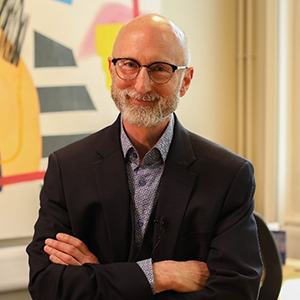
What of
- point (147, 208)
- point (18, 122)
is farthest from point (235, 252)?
point (18, 122)

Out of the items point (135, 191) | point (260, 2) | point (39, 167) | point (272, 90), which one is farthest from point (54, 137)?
point (260, 2)

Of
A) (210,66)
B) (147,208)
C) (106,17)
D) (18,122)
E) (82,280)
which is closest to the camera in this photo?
(82,280)

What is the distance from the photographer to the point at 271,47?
3.03 meters

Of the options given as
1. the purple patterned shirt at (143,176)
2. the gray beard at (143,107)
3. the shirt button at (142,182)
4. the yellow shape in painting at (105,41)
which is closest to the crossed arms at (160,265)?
the purple patterned shirt at (143,176)

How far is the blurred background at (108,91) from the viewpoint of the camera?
238cm

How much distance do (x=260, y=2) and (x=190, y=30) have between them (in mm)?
474

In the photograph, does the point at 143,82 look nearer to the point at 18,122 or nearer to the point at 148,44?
the point at 148,44

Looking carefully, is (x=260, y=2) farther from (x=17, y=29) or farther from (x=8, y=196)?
(x=8, y=196)

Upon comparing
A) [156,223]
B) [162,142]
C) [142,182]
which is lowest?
[156,223]

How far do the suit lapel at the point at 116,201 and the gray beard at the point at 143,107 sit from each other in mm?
142

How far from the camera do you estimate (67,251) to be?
1565 mm

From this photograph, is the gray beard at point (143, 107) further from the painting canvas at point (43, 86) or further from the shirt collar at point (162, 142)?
the painting canvas at point (43, 86)

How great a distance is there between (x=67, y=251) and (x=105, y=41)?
1.33 metres

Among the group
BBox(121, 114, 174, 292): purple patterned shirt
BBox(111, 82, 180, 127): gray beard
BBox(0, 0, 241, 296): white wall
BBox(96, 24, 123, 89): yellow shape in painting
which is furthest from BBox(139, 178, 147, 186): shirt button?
BBox(0, 0, 241, 296): white wall
